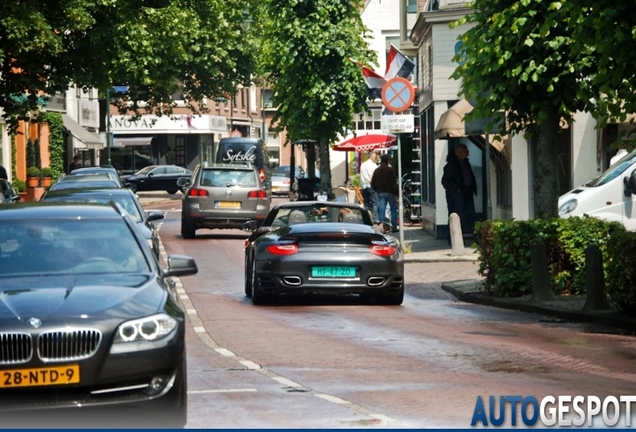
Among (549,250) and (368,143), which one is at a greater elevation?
(368,143)

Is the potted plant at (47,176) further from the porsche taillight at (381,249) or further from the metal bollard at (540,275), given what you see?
the metal bollard at (540,275)

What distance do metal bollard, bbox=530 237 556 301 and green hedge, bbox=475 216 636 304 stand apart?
506mm

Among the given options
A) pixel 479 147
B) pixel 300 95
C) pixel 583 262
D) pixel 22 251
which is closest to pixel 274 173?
pixel 300 95

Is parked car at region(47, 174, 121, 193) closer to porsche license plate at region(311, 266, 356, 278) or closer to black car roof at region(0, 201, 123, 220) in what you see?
porsche license plate at region(311, 266, 356, 278)

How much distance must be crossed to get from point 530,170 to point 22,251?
2066 cm

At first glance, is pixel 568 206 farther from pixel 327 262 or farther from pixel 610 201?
pixel 327 262

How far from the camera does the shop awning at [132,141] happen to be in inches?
3688

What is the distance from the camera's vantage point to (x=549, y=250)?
18.2m

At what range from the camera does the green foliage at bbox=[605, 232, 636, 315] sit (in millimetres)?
14844

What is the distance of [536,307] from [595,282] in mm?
1195

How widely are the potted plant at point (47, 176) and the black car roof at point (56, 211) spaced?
160 feet

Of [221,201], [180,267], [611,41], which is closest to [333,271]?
[611,41]

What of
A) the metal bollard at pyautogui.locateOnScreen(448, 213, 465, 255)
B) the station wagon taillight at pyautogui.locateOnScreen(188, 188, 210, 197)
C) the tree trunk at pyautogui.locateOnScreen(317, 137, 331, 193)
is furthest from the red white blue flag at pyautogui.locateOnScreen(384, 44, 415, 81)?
the tree trunk at pyautogui.locateOnScreen(317, 137, 331, 193)

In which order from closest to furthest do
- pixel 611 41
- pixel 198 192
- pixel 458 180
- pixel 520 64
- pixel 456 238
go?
pixel 611 41, pixel 520 64, pixel 456 238, pixel 458 180, pixel 198 192
